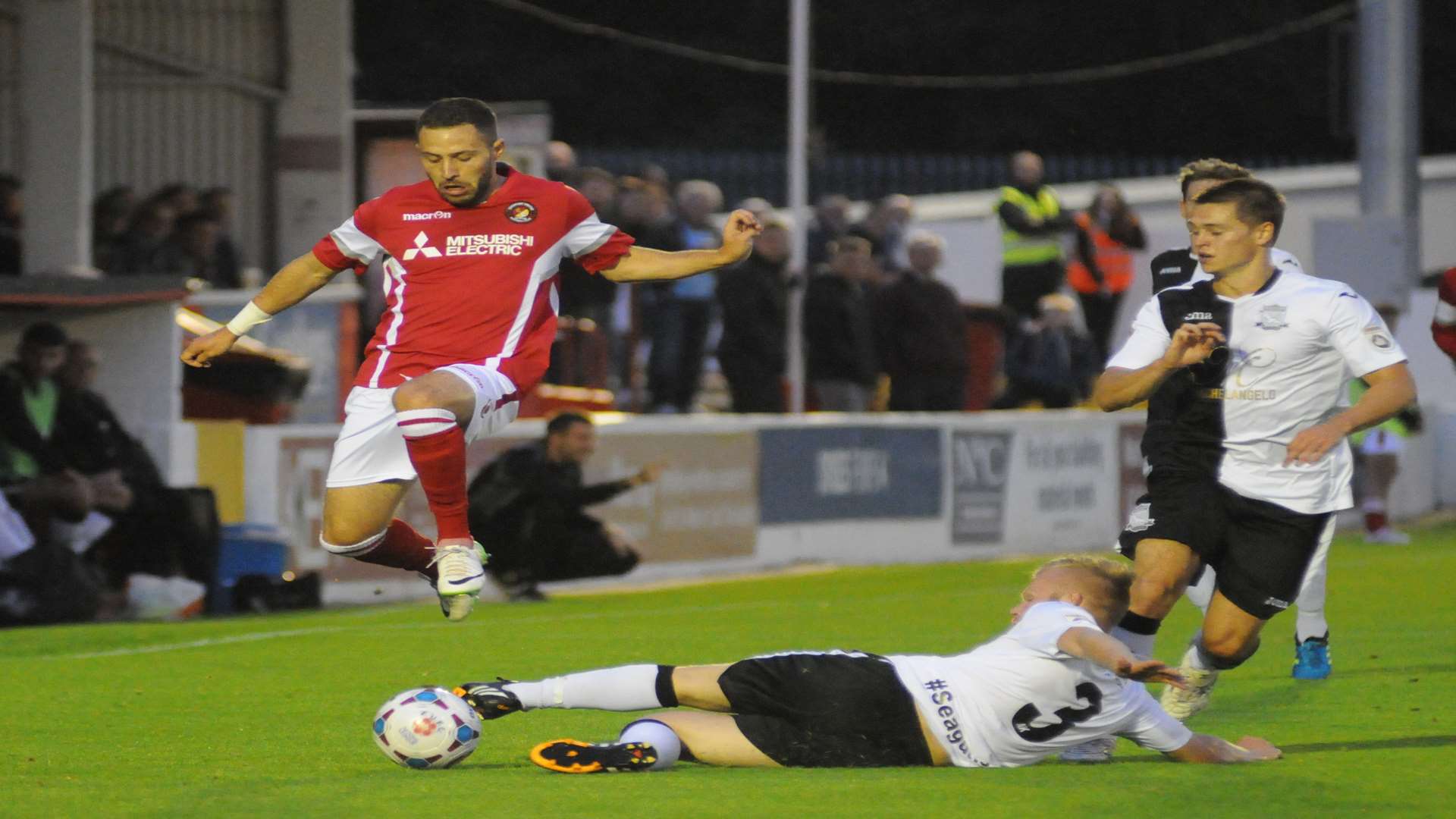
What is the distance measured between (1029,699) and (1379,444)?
12.8 meters

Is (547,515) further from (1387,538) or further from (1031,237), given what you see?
(1387,538)

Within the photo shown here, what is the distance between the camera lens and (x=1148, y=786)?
6.42 meters

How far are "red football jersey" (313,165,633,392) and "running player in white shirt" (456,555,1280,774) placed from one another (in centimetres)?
171

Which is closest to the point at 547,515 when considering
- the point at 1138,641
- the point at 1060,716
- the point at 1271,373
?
the point at 1138,641

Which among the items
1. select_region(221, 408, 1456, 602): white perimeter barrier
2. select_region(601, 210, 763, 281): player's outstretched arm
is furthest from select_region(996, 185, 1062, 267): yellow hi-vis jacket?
select_region(601, 210, 763, 281): player's outstretched arm

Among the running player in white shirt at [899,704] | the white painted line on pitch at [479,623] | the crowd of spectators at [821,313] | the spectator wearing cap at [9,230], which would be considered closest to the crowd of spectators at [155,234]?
the spectator wearing cap at [9,230]

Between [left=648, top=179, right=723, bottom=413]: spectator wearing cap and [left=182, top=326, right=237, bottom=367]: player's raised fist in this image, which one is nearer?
[left=182, top=326, right=237, bottom=367]: player's raised fist

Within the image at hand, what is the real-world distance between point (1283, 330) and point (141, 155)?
1309 centimetres

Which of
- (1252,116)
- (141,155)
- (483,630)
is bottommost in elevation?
(483,630)

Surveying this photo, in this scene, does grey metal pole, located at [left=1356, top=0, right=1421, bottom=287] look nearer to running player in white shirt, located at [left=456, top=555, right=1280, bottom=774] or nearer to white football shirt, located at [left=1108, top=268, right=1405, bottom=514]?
white football shirt, located at [left=1108, top=268, right=1405, bottom=514]

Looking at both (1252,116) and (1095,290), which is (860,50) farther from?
(1095,290)

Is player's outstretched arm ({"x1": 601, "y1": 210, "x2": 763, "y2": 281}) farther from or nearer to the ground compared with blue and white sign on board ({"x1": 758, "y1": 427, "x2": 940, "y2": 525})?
farther from the ground

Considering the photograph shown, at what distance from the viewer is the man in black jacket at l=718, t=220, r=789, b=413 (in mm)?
17203

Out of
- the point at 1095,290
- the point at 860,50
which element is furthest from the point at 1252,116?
the point at 1095,290
